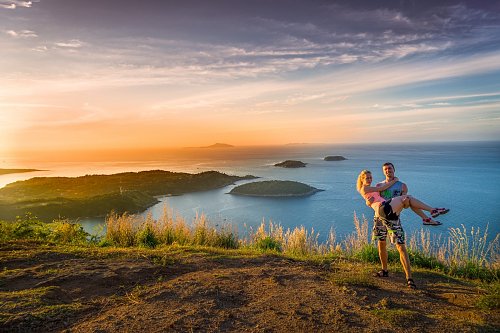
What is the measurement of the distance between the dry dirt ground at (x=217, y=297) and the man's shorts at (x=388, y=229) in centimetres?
75

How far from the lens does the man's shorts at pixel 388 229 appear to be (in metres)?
5.11

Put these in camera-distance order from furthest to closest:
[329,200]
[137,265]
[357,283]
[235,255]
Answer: [329,200]
[235,255]
[137,265]
[357,283]

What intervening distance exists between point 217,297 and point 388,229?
295 centimetres

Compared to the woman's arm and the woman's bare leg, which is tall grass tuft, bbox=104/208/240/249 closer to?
the woman's arm

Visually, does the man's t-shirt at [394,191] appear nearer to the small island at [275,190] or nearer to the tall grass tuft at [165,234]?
the tall grass tuft at [165,234]

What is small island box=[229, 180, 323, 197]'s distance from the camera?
62.8m

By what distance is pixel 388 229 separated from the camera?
5.23 metres


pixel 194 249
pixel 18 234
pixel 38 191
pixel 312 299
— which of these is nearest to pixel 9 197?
pixel 38 191

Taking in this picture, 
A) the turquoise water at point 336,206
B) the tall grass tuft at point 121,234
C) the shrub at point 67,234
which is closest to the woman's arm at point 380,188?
the tall grass tuft at point 121,234

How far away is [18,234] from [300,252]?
288 inches

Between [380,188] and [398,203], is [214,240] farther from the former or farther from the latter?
[398,203]

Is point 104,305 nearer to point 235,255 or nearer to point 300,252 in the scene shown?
point 235,255

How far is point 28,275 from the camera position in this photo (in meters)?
5.12

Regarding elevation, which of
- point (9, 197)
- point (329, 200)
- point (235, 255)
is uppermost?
point (235, 255)
